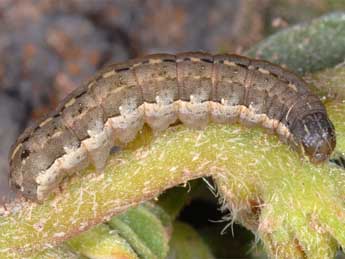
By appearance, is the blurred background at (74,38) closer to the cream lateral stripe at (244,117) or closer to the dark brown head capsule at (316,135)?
the cream lateral stripe at (244,117)

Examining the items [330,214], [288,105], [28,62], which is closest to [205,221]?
[288,105]

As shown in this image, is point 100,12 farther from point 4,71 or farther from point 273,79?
point 273,79

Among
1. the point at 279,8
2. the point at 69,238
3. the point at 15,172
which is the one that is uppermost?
the point at 279,8

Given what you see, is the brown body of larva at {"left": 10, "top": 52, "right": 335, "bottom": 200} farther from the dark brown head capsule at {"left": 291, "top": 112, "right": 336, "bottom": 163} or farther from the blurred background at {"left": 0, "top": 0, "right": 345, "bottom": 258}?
the blurred background at {"left": 0, "top": 0, "right": 345, "bottom": 258}

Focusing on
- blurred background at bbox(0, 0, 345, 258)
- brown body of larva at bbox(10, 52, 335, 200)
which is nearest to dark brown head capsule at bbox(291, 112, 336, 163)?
brown body of larva at bbox(10, 52, 335, 200)

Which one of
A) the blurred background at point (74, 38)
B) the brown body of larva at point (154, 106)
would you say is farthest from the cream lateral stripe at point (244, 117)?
the blurred background at point (74, 38)

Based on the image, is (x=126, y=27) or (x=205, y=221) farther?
(x=126, y=27)
